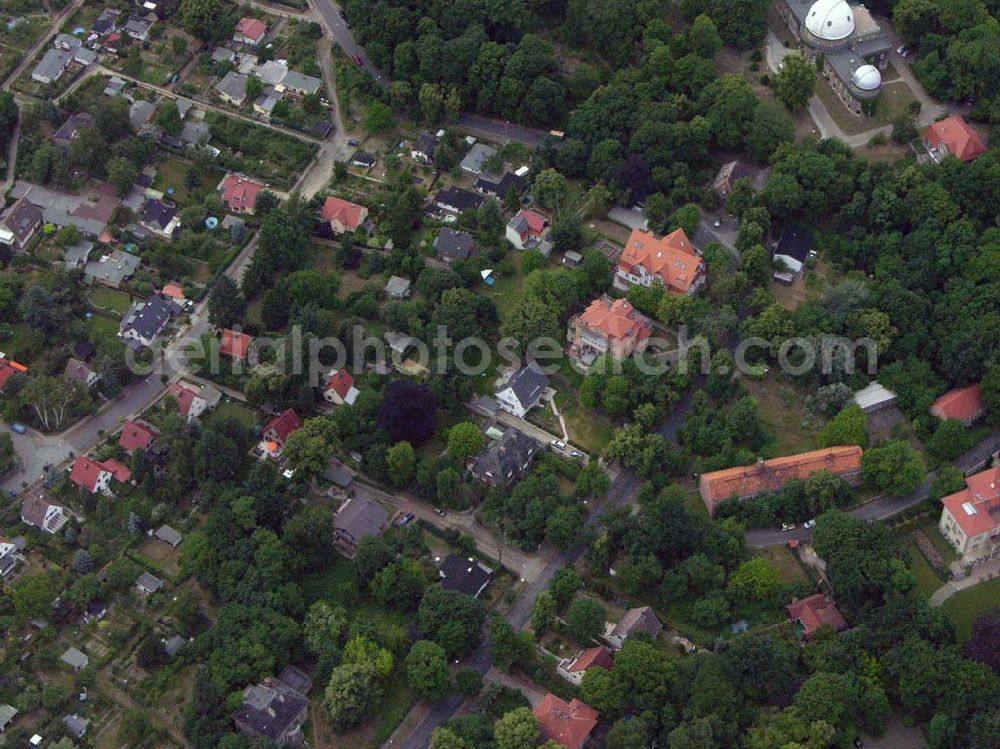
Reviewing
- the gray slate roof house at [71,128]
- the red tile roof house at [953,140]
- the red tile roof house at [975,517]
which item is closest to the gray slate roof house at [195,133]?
the gray slate roof house at [71,128]

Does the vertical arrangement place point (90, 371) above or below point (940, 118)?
below

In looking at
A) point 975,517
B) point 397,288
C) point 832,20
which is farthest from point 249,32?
point 975,517

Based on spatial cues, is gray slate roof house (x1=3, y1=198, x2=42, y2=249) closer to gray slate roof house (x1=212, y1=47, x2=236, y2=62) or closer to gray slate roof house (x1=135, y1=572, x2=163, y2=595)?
gray slate roof house (x1=212, y1=47, x2=236, y2=62)

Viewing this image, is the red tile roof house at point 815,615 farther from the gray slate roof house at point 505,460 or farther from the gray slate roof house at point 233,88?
the gray slate roof house at point 233,88

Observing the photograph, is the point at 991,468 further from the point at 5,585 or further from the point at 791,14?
the point at 5,585

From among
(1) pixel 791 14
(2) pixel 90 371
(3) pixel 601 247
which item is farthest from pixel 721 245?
(2) pixel 90 371


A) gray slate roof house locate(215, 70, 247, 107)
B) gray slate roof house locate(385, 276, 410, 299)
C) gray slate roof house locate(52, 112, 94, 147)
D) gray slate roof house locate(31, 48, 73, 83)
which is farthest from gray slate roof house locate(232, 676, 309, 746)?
gray slate roof house locate(31, 48, 73, 83)

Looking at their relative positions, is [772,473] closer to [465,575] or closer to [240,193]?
[465,575]
